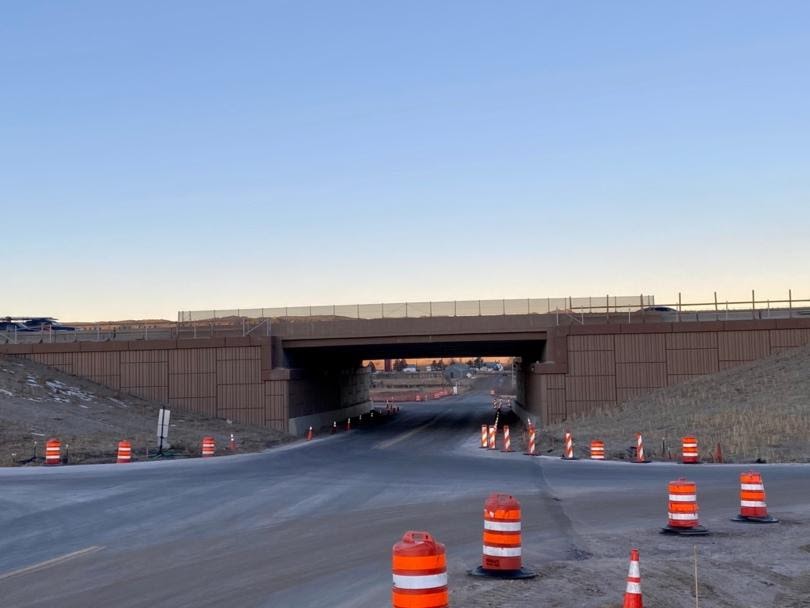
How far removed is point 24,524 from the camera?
58.9 ft

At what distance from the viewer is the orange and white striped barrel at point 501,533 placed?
1220 cm

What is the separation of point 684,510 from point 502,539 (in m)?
5.21

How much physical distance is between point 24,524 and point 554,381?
114ft

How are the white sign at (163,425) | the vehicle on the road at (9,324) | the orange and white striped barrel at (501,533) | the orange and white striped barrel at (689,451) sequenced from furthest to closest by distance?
the vehicle on the road at (9,324)
the white sign at (163,425)
the orange and white striped barrel at (689,451)
the orange and white striped barrel at (501,533)

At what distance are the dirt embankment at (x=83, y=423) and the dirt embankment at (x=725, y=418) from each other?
15608 millimetres

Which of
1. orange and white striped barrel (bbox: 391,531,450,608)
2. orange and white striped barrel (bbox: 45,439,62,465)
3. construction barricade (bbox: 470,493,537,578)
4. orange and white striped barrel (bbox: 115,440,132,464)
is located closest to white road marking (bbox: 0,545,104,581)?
construction barricade (bbox: 470,493,537,578)

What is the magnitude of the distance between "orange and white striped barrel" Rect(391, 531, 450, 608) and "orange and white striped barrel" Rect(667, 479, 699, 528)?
879 cm

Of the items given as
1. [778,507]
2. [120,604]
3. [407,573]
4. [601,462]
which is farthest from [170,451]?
[407,573]

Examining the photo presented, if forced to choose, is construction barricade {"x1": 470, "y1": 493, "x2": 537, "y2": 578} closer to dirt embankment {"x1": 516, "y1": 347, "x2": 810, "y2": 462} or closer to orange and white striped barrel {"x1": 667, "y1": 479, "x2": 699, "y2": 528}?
orange and white striped barrel {"x1": 667, "y1": 479, "x2": 699, "y2": 528}

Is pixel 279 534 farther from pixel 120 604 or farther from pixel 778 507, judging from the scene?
pixel 778 507

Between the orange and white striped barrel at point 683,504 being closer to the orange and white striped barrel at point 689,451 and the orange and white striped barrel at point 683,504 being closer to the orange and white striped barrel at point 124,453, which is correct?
the orange and white striped barrel at point 689,451

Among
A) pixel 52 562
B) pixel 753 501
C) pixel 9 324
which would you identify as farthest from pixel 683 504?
pixel 9 324

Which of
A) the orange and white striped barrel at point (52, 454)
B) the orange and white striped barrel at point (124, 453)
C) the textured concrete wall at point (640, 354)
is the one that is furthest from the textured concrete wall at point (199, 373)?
the orange and white striped barrel at point (52, 454)

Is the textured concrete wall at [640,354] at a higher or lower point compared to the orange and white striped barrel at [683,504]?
higher
